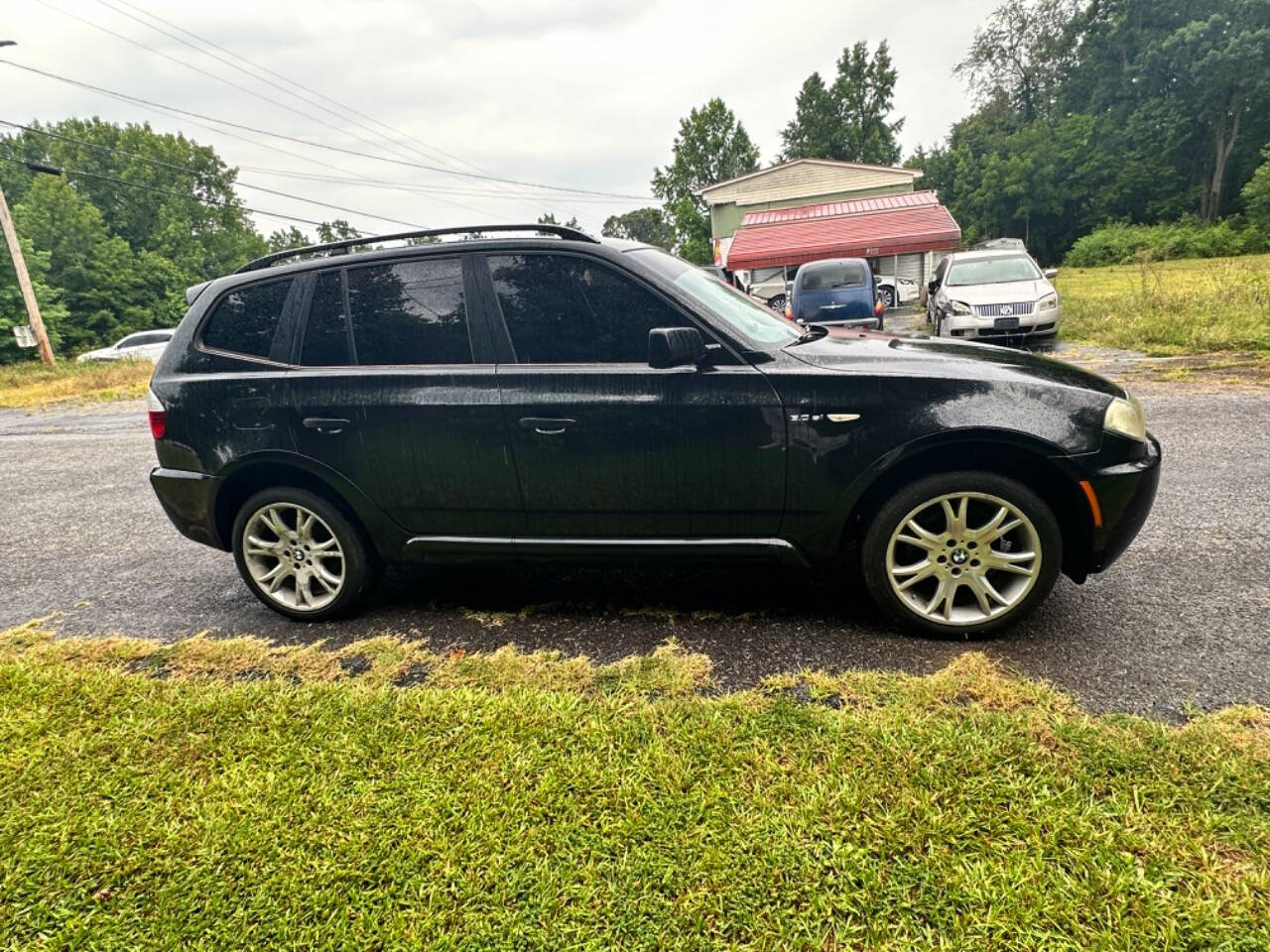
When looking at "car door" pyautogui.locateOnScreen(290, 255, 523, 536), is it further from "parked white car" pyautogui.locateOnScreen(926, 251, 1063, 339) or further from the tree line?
the tree line

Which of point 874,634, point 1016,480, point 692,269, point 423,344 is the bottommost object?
point 874,634

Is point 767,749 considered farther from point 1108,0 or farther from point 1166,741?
point 1108,0

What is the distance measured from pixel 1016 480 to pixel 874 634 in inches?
34.0

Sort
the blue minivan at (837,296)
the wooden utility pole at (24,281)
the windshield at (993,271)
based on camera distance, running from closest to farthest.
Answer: the windshield at (993,271)
the blue minivan at (837,296)
the wooden utility pole at (24,281)

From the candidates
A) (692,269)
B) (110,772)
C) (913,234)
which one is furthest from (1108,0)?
(110,772)

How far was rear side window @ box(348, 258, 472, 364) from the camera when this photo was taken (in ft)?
10.2

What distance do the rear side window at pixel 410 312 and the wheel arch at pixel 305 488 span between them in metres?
0.60

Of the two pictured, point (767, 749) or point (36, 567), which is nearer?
point (767, 749)

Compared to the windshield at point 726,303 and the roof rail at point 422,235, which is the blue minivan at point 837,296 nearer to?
the windshield at point 726,303

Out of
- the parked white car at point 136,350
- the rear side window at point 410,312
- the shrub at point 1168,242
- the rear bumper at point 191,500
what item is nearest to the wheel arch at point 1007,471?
the rear side window at point 410,312

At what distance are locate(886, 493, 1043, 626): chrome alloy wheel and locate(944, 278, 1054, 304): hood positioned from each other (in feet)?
31.9

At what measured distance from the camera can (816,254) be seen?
24.4 meters

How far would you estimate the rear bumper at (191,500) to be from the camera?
11.2 feet

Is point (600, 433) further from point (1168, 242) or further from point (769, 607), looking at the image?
point (1168, 242)
